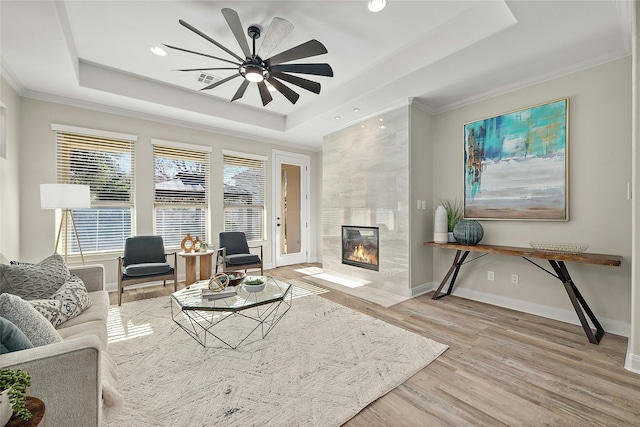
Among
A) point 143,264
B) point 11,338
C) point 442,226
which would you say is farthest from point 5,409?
point 442,226

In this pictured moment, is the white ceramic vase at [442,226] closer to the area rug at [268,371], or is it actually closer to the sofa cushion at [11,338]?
the area rug at [268,371]

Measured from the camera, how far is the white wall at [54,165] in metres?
3.61

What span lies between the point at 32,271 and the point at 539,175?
15.7 feet

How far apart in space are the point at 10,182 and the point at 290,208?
4.25m

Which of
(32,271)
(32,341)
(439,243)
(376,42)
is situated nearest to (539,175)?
(439,243)

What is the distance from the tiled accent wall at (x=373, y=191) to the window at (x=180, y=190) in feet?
7.33

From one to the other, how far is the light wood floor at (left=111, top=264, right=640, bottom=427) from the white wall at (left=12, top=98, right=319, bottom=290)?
403cm

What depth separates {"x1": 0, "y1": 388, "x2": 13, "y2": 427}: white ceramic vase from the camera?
2.55 ft

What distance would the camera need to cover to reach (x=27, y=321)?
135 cm

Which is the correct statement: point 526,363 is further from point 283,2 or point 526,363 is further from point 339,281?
point 283,2

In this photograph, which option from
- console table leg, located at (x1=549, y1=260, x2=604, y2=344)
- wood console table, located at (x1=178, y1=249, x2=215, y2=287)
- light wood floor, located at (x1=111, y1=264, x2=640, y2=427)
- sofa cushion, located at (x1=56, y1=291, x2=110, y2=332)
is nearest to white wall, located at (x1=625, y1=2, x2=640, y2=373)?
light wood floor, located at (x1=111, y1=264, x2=640, y2=427)

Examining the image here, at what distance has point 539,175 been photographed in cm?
315

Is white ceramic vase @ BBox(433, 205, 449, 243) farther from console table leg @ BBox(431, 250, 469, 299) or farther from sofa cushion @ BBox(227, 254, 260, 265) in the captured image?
sofa cushion @ BBox(227, 254, 260, 265)

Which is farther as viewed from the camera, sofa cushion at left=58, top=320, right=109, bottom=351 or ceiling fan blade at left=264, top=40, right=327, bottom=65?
ceiling fan blade at left=264, top=40, right=327, bottom=65
